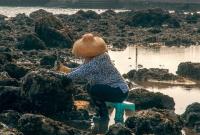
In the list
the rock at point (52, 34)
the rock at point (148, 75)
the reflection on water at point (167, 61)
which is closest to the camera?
the reflection on water at point (167, 61)

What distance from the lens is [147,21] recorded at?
28.9m

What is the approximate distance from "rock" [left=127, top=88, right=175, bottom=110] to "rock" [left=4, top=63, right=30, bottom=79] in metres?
1.84

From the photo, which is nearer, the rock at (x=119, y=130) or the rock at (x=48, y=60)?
the rock at (x=119, y=130)

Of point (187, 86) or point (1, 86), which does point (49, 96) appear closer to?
point (1, 86)

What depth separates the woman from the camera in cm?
1032

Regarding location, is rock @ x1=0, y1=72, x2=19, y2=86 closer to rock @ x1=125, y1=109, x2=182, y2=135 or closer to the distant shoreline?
rock @ x1=125, y1=109, x2=182, y2=135

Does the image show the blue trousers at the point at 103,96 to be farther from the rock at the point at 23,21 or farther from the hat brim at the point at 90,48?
the rock at the point at 23,21

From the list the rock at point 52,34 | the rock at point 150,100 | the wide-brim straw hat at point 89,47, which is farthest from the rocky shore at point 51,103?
the wide-brim straw hat at point 89,47

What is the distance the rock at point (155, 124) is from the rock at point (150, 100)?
1.87m

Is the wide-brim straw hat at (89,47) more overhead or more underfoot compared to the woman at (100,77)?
more overhead

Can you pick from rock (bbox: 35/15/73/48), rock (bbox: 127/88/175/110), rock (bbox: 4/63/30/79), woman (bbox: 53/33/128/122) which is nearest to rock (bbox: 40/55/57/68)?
rock (bbox: 4/63/30/79)

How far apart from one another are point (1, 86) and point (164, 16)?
790 inches

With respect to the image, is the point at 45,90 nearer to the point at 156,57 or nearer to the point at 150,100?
the point at 150,100

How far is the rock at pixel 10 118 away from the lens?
370 inches
